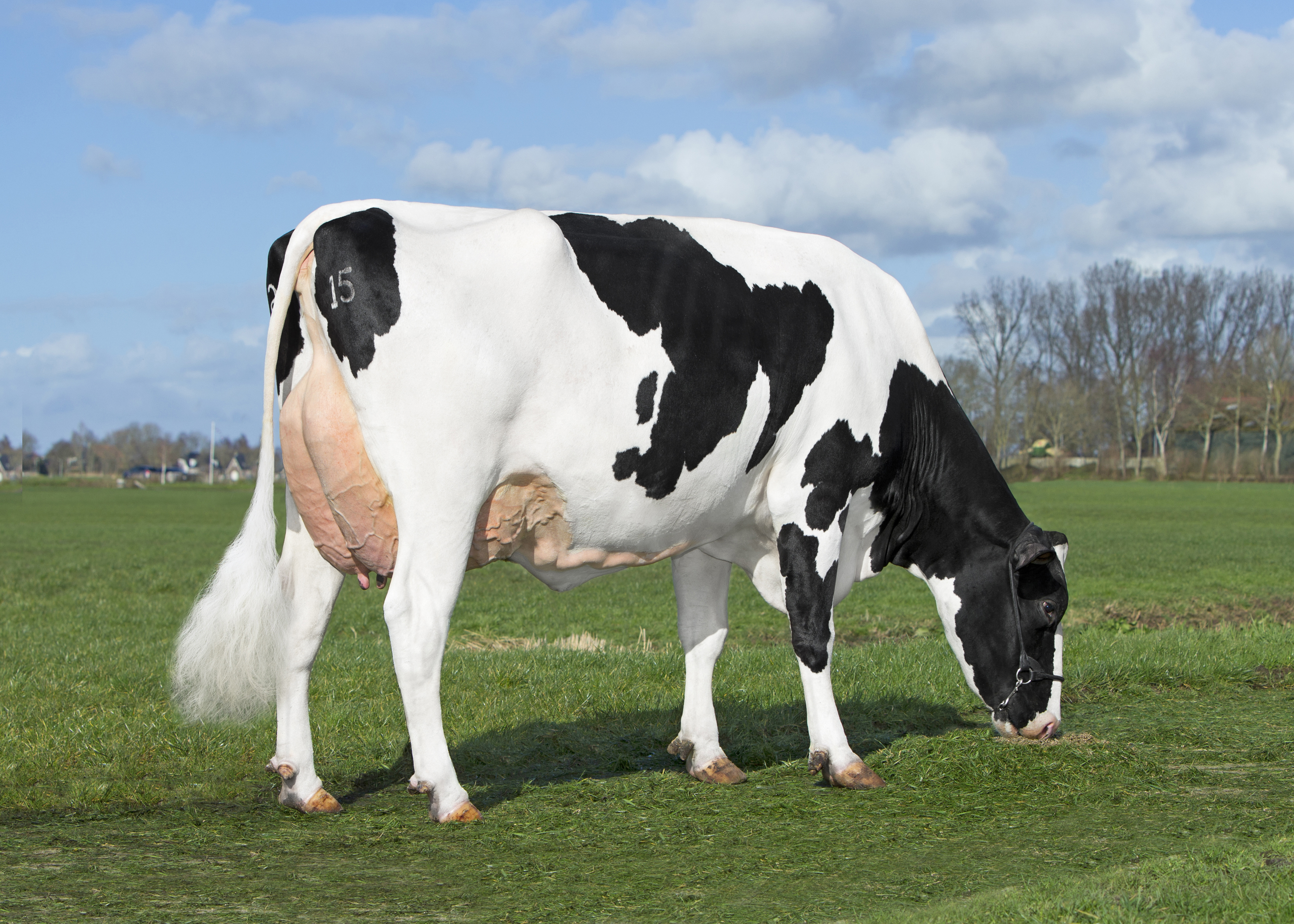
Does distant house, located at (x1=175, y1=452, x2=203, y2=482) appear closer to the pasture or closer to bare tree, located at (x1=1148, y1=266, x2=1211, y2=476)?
bare tree, located at (x1=1148, y1=266, x2=1211, y2=476)

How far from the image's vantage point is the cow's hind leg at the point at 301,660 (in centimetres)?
571

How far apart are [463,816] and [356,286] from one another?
2.35 metres

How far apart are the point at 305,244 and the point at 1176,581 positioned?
1767cm

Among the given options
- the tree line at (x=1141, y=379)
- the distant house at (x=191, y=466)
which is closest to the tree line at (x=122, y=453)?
the distant house at (x=191, y=466)

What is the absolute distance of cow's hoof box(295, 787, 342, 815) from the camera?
5.62 meters

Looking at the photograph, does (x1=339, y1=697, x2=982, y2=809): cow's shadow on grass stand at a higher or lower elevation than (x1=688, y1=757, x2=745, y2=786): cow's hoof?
lower

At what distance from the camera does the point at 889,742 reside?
716 centimetres

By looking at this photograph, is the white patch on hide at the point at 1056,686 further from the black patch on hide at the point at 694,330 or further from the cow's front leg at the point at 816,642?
the black patch on hide at the point at 694,330

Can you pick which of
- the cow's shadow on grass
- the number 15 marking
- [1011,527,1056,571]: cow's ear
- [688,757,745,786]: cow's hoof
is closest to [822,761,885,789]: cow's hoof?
[688,757,745,786]: cow's hoof

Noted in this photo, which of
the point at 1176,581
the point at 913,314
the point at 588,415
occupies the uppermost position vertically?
the point at 913,314

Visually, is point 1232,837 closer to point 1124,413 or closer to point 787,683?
point 787,683

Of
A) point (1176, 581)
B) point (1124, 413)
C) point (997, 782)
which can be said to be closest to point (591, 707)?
point (997, 782)

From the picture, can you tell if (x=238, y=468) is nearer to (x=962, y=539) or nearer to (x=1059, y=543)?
(x=962, y=539)

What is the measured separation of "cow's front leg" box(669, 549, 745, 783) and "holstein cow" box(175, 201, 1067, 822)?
0.02 meters
